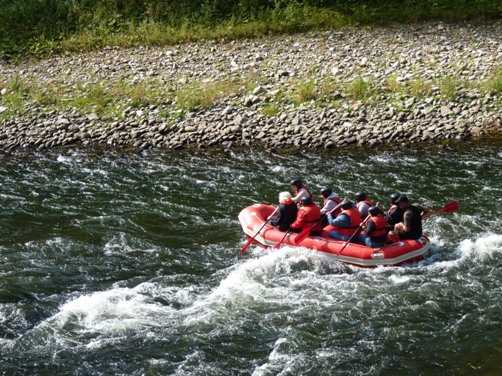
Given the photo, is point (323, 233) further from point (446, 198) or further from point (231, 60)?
point (231, 60)

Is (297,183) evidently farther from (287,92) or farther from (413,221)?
(287,92)

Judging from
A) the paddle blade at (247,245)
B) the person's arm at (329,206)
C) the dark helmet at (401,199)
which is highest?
the dark helmet at (401,199)

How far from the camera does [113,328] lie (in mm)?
9695

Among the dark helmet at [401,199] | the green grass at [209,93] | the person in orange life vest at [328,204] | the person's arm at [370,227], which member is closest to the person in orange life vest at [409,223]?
the dark helmet at [401,199]

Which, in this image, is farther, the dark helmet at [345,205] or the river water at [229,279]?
the dark helmet at [345,205]

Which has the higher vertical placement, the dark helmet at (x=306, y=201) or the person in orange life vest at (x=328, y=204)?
the dark helmet at (x=306, y=201)

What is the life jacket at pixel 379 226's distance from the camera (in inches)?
452

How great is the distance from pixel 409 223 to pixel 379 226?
19.4 inches

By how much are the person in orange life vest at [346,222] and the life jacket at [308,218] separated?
1.15 ft

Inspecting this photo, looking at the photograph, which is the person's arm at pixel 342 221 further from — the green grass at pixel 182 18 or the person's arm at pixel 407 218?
the green grass at pixel 182 18

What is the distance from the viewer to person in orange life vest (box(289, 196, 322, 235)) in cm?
1224

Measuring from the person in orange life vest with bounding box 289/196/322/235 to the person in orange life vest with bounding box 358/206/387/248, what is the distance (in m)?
0.96

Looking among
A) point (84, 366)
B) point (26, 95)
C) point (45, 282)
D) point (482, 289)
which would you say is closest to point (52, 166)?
point (26, 95)

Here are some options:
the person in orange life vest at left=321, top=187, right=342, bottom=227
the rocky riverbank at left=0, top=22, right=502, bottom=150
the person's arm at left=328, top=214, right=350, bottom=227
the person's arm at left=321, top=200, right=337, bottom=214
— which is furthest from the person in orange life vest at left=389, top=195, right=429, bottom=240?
the rocky riverbank at left=0, top=22, right=502, bottom=150
